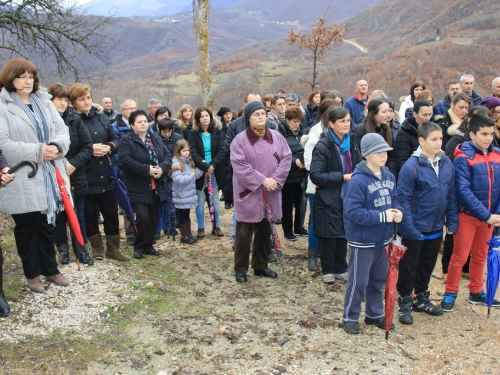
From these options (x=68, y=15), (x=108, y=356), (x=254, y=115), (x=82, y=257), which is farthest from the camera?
(x=68, y=15)

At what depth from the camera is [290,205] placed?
710cm

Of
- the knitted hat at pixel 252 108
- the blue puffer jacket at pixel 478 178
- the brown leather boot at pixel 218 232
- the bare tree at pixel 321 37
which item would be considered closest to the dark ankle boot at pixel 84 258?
the brown leather boot at pixel 218 232

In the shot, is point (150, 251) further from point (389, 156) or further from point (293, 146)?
point (389, 156)

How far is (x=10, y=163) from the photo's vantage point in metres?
4.31

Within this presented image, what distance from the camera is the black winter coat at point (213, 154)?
23.3 feet

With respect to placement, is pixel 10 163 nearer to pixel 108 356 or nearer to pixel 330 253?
pixel 108 356

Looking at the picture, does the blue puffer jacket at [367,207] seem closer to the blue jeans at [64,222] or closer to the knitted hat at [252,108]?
the knitted hat at [252,108]

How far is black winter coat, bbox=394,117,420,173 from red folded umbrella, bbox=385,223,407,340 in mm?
1609

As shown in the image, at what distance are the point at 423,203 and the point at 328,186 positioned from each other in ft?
3.95

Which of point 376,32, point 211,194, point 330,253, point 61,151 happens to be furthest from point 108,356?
point 376,32

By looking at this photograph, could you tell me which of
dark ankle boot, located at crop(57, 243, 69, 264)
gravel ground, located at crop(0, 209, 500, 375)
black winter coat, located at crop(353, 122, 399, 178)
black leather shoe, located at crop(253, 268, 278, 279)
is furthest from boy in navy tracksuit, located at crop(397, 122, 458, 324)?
dark ankle boot, located at crop(57, 243, 69, 264)

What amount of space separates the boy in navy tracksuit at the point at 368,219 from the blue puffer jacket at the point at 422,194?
0.20 meters

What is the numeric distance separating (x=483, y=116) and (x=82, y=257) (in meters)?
5.08

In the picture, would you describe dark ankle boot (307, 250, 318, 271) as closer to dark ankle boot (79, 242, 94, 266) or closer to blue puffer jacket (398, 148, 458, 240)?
blue puffer jacket (398, 148, 458, 240)
